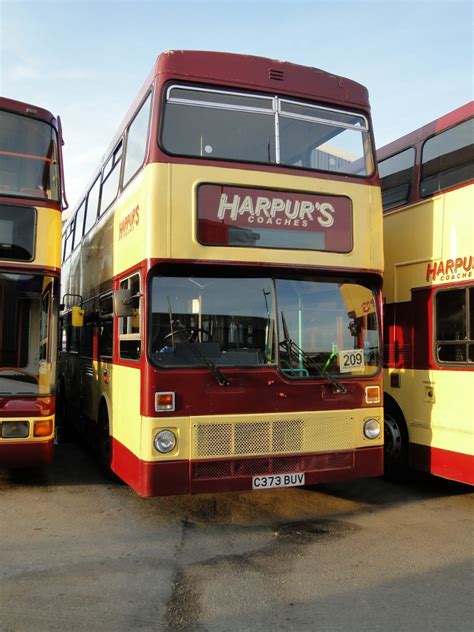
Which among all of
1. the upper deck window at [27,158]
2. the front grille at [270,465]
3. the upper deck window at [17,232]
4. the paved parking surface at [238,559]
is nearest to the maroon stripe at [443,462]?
the paved parking surface at [238,559]

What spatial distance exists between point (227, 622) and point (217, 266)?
2968 millimetres

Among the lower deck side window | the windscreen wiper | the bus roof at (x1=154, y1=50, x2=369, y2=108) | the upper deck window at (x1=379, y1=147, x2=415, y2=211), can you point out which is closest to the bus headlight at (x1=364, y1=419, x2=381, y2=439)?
the windscreen wiper

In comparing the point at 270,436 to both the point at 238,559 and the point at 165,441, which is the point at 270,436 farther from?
the point at 238,559

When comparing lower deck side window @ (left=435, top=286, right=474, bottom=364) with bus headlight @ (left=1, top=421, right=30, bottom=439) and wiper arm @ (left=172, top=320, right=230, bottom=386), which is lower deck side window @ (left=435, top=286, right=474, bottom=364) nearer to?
wiper arm @ (left=172, top=320, right=230, bottom=386)

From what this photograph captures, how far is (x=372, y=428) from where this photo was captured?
237 inches

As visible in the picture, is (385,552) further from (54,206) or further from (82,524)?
(54,206)

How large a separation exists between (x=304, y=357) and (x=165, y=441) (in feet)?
5.17

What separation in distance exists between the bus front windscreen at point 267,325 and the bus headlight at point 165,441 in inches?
23.5

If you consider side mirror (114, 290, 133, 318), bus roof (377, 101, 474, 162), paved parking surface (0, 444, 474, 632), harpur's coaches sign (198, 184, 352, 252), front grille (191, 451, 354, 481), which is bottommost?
paved parking surface (0, 444, 474, 632)

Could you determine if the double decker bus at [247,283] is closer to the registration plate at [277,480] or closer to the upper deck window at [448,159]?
the registration plate at [277,480]

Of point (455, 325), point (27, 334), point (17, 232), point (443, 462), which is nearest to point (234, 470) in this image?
point (443, 462)

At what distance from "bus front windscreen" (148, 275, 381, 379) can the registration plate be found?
3.04 feet

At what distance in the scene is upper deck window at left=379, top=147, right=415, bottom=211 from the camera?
749 centimetres

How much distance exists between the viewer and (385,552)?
5117 mm
